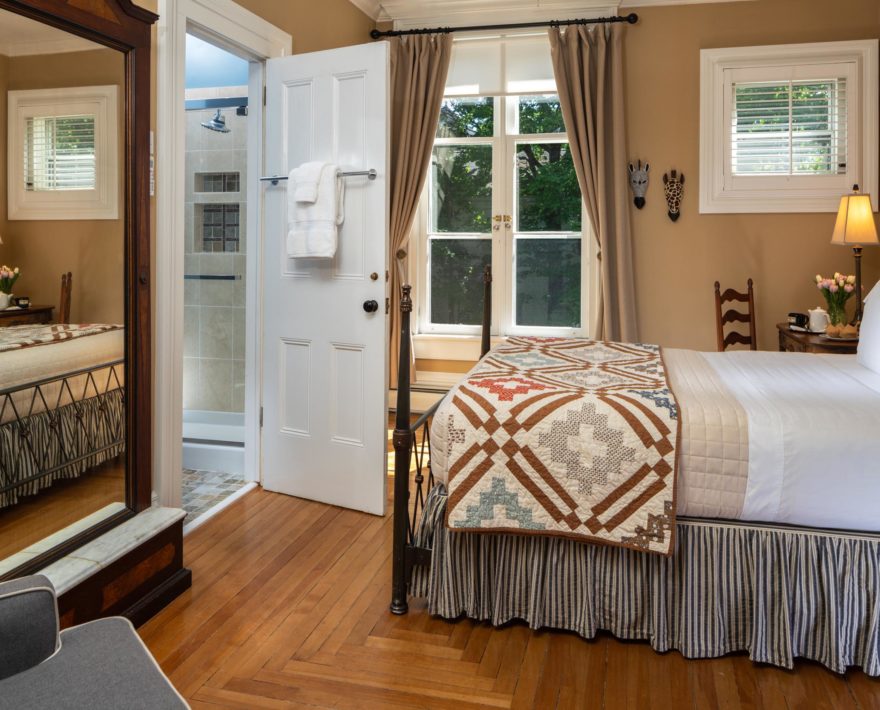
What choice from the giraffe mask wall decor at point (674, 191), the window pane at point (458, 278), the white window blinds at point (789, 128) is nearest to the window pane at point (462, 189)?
the window pane at point (458, 278)

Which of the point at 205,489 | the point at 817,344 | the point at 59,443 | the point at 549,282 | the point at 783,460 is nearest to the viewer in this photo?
the point at 783,460

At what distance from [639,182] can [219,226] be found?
2.69 metres

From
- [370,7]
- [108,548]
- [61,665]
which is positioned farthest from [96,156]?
[370,7]

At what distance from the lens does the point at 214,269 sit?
4789 millimetres

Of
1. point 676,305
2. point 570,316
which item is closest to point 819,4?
point 676,305

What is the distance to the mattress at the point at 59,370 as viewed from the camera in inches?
74.2

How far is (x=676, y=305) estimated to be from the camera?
483 cm

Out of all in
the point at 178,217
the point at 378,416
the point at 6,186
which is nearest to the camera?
the point at 6,186

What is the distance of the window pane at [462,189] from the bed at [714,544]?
3.02 m

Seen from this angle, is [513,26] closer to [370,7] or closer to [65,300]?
[370,7]

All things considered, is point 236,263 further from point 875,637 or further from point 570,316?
point 875,637

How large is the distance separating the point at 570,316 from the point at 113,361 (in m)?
3.40

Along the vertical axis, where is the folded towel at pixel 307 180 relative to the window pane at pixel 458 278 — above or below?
above

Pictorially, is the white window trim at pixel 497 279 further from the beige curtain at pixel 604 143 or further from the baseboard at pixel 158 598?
the baseboard at pixel 158 598
